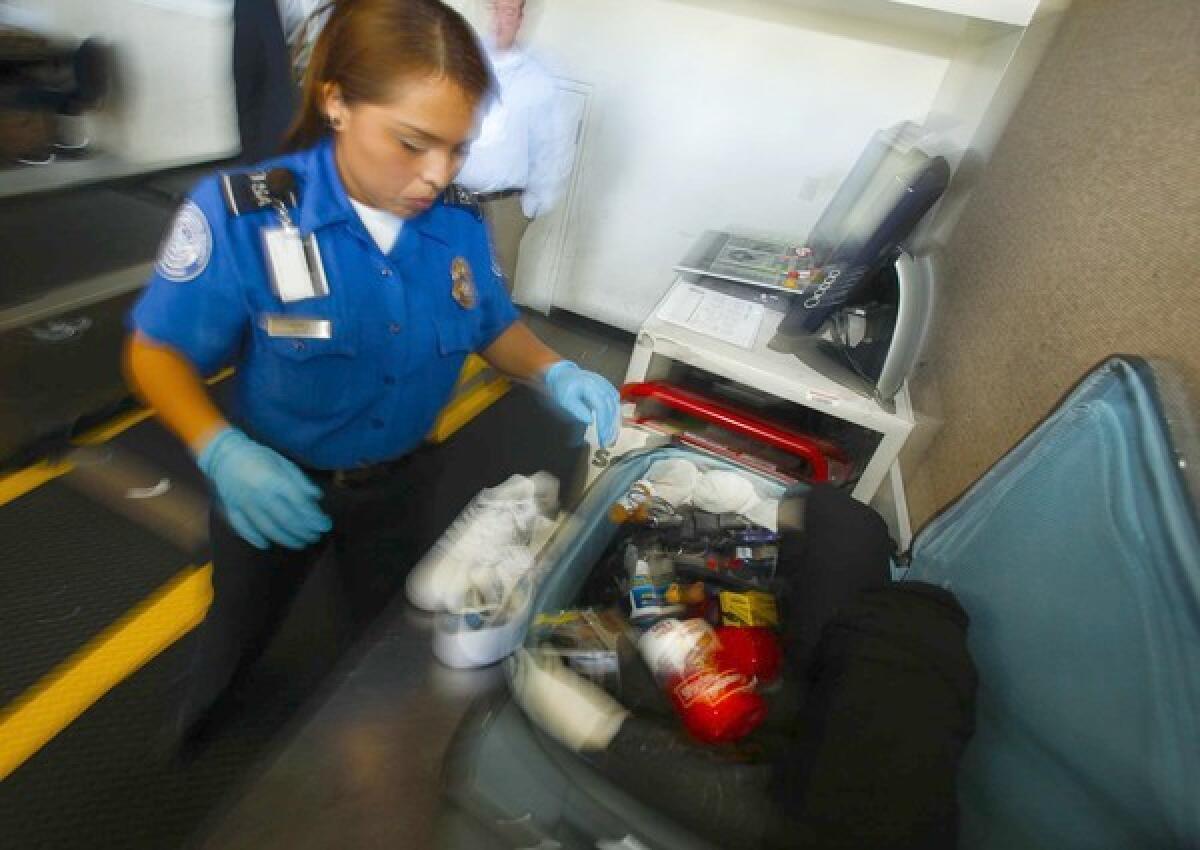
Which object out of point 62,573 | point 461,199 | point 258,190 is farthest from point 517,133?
point 62,573

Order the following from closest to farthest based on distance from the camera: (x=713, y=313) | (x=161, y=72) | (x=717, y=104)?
(x=713, y=313) → (x=717, y=104) → (x=161, y=72)

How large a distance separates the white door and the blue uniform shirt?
1749 millimetres

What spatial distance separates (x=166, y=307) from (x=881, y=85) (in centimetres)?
228

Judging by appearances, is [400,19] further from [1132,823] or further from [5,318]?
[5,318]

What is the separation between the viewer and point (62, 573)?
4.25ft

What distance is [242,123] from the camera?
5.90ft

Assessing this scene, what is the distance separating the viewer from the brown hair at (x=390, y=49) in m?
0.62

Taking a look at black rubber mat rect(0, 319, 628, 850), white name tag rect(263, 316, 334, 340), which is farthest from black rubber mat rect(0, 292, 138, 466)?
white name tag rect(263, 316, 334, 340)

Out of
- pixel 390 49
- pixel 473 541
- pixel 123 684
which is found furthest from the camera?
pixel 123 684

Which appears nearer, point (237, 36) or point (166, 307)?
point (166, 307)

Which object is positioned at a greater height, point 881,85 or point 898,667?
point 881,85

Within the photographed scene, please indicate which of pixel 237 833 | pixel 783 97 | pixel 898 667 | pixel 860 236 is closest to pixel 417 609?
pixel 237 833

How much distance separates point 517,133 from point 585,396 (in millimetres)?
1478

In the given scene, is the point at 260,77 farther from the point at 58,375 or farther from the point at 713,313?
the point at 713,313
